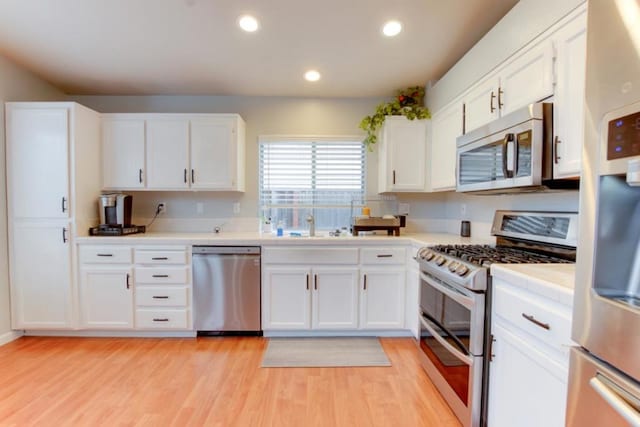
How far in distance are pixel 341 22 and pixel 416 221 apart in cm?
211

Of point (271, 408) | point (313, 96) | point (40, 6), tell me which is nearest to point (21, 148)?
point (40, 6)

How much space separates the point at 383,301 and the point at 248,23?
2.49 metres

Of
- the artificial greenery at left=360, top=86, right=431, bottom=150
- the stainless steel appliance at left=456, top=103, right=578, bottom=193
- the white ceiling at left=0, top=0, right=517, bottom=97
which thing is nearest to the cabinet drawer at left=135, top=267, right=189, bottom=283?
the white ceiling at left=0, top=0, right=517, bottom=97

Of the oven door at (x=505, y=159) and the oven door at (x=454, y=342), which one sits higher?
the oven door at (x=505, y=159)

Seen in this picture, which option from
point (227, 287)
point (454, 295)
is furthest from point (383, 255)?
point (227, 287)

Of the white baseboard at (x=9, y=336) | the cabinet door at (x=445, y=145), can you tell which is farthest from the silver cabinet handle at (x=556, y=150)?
the white baseboard at (x=9, y=336)

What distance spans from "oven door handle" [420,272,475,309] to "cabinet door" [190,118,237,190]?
2.10 meters

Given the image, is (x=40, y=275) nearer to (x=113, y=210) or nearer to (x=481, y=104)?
(x=113, y=210)

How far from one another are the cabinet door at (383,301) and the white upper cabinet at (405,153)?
0.89 meters

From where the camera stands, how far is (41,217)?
264 centimetres

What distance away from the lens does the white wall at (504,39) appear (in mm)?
1546

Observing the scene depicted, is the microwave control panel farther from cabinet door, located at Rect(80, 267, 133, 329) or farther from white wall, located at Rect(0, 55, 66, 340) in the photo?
white wall, located at Rect(0, 55, 66, 340)

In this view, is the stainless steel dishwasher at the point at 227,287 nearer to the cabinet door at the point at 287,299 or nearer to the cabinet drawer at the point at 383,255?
the cabinet door at the point at 287,299

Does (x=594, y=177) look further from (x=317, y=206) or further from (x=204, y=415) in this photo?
(x=317, y=206)
